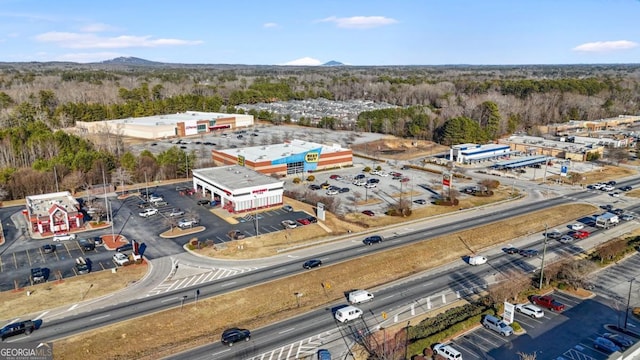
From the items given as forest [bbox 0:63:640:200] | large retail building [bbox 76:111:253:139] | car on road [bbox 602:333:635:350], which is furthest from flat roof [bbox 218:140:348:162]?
car on road [bbox 602:333:635:350]

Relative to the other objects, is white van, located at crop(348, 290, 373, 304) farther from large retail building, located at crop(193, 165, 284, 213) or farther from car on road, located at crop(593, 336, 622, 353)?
large retail building, located at crop(193, 165, 284, 213)

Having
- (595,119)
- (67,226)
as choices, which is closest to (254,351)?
(67,226)

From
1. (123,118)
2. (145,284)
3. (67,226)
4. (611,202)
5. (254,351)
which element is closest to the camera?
(254,351)

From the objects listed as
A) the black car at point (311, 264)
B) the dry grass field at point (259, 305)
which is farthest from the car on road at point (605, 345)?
the black car at point (311, 264)

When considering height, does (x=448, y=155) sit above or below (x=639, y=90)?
below

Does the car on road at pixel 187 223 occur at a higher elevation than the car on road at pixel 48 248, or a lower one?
higher

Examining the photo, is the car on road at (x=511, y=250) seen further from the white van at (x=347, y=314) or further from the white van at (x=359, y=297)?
the white van at (x=347, y=314)

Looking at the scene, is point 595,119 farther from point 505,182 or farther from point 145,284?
point 145,284
